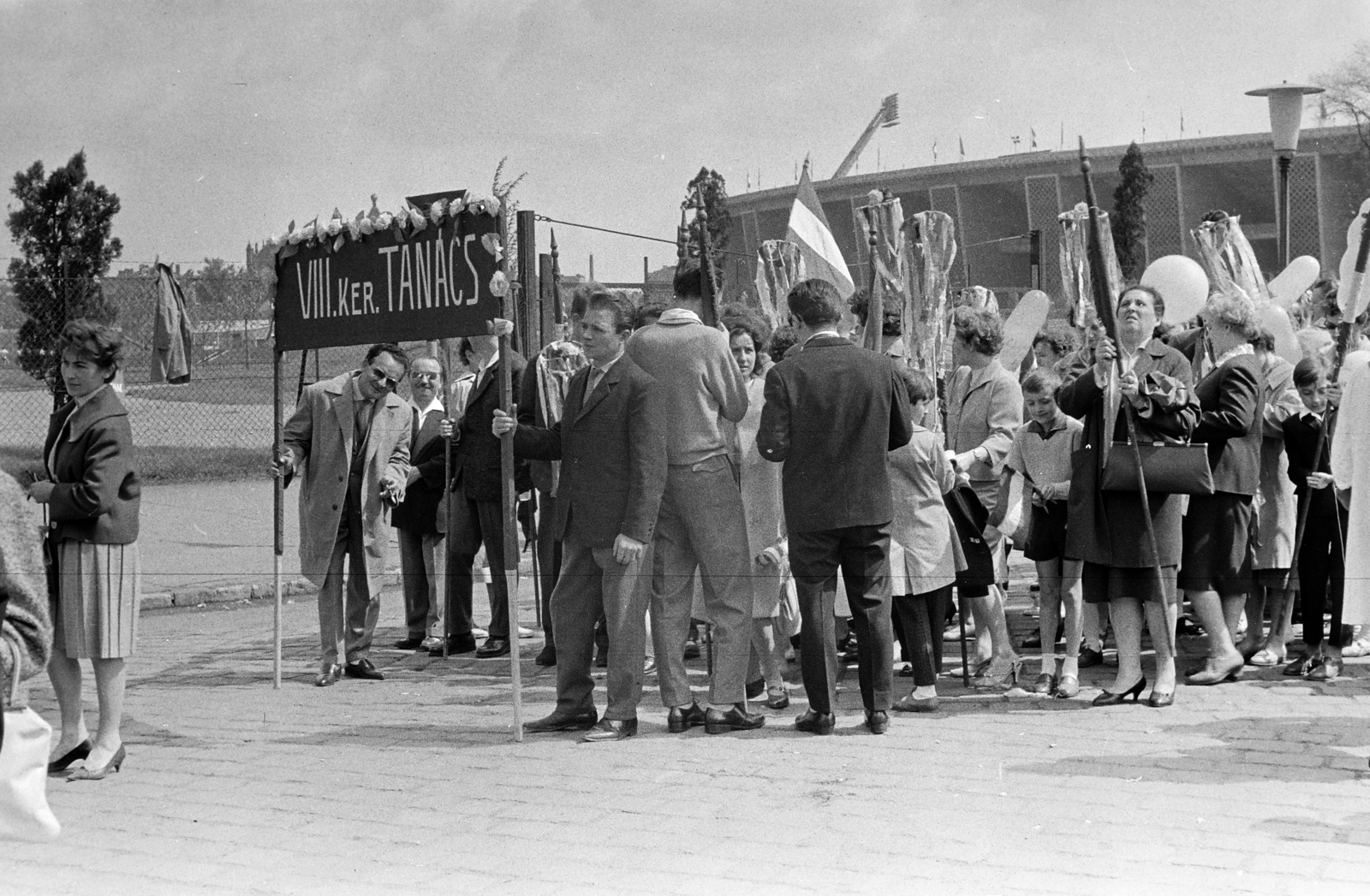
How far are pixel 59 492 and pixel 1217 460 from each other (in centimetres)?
532

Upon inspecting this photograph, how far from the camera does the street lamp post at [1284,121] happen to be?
8.73 meters

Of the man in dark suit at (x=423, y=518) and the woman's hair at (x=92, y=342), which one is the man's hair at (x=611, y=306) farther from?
the man in dark suit at (x=423, y=518)

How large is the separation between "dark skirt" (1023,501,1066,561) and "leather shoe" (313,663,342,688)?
11.8 feet

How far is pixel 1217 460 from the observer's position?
7691 millimetres

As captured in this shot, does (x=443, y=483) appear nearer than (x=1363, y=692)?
No

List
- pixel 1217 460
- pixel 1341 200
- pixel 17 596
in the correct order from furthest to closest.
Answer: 1. pixel 1341 200
2. pixel 1217 460
3. pixel 17 596

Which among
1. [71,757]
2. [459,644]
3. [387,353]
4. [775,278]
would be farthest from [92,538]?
[775,278]

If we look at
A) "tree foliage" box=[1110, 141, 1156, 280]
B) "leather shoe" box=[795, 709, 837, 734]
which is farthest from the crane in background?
"tree foliage" box=[1110, 141, 1156, 280]

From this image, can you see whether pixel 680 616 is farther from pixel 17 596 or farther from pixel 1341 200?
pixel 1341 200

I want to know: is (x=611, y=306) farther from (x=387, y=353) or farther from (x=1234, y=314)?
(x=1234, y=314)

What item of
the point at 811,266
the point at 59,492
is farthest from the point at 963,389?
the point at 59,492

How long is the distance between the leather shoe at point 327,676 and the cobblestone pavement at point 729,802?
0.29m

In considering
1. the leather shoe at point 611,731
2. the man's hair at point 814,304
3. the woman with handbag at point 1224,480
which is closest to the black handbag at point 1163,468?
the woman with handbag at point 1224,480

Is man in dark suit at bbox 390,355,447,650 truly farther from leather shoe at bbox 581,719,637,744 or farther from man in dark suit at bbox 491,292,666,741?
leather shoe at bbox 581,719,637,744
